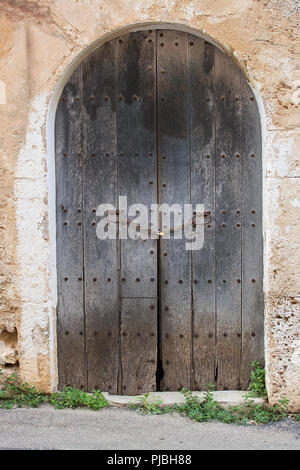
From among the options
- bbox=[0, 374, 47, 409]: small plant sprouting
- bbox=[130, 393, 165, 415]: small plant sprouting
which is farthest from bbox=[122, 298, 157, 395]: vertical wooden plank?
bbox=[0, 374, 47, 409]: small plant sprouting

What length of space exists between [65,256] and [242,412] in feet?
4.64

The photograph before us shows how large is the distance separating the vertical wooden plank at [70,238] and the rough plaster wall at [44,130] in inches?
4.8

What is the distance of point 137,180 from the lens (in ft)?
9.73

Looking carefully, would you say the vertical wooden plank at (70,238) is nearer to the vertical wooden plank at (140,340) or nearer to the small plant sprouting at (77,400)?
the small plant sprouting at (77,400)

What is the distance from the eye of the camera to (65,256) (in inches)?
119

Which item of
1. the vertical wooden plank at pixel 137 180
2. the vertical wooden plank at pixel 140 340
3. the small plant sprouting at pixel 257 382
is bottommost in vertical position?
the small plant sprouting at pixel 257 382

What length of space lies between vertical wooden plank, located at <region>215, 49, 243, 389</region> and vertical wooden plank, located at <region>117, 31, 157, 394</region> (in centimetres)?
40

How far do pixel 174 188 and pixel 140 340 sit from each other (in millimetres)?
972

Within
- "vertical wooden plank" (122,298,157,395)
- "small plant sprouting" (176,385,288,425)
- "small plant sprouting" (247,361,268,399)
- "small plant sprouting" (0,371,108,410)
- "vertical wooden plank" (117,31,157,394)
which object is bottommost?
"small plant sprouting" (176,385,288,425)

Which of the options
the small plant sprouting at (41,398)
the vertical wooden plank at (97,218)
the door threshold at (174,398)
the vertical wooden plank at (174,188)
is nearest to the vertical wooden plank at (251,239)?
the door threshold at (174,398)

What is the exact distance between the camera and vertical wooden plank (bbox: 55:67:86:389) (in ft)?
9.72

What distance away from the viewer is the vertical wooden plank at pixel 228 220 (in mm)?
2898

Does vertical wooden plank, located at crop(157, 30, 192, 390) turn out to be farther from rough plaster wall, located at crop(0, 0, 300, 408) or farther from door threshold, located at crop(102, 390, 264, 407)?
rough plaster wall, located at crop(0, 0, 300, 408)

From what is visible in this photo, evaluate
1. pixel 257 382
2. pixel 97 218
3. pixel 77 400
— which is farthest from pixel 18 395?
pixel 257 382
